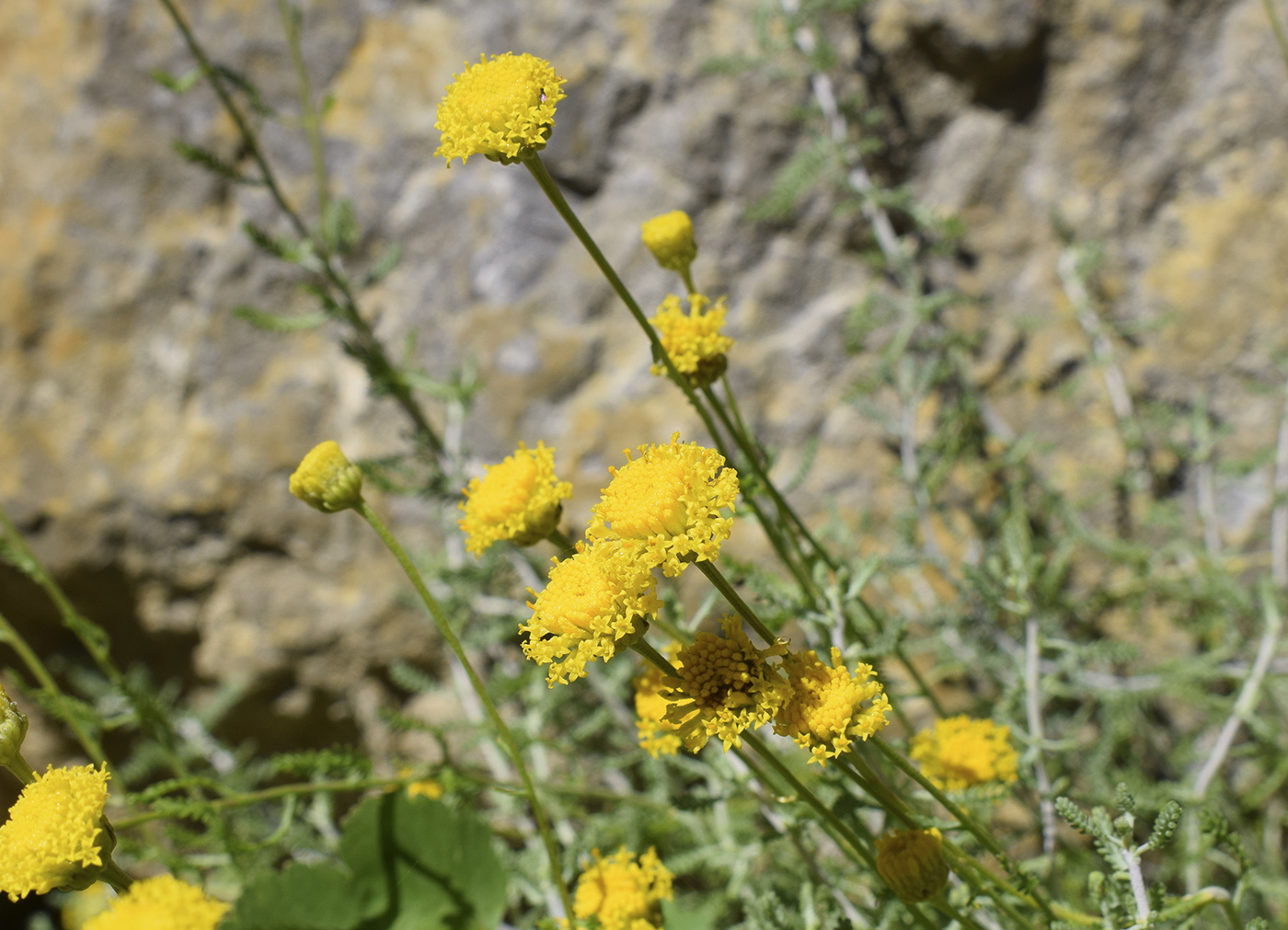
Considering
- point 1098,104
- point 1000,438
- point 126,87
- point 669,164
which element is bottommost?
point 1000,438

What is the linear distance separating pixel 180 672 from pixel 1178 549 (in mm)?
2534

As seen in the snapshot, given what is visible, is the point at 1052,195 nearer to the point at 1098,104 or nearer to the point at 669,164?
the point at 1098,104

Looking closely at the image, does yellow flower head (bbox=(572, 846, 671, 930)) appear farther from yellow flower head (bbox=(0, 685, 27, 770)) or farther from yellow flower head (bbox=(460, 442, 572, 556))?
yellow flower head (bbox=(0, 685, 27, 770))

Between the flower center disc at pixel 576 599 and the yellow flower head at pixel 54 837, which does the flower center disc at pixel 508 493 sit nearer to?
the flower center disc at pixel 576 599

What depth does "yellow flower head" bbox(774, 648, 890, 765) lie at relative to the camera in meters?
0.86

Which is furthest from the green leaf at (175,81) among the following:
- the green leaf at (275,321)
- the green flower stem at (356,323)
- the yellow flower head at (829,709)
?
the yellow flower head at (829,709)

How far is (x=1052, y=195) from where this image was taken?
6.92 feet

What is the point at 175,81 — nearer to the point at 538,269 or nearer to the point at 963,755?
the point at 538,269

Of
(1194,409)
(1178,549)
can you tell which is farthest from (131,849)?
(1194,409)

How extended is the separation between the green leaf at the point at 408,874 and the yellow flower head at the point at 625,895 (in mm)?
122

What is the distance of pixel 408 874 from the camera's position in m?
1.21

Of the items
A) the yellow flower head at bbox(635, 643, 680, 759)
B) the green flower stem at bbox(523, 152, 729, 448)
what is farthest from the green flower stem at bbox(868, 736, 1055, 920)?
the green flower stem at bbox(523, 152, 729, 448)

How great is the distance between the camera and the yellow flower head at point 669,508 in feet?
2.85

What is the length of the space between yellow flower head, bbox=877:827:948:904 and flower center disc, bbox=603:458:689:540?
41cm
